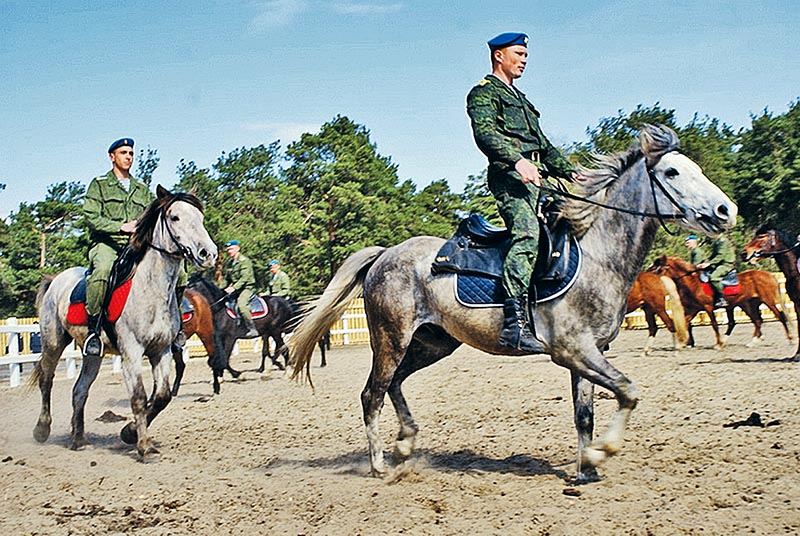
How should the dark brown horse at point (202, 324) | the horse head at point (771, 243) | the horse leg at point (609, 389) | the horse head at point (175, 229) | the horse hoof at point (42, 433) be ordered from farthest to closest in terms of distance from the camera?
the dark brown horse at point (202, 324)
the horse head at point (771, 243)
the horse hoof at point (42, 433)
the horse head at point (175, 229)
the horse leg at point (609, 389)

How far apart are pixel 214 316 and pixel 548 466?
11613 mm

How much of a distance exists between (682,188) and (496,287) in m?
1.63

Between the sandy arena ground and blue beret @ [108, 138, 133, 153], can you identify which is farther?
blue beret @ [108, 138, 133, 153]

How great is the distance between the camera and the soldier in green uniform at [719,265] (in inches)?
702

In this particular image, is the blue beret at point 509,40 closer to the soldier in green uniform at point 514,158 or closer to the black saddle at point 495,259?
the soldier in green uniform at point 514,158

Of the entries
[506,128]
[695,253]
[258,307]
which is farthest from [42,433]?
[695,253]

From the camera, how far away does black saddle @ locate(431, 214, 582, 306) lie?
630 centimetres

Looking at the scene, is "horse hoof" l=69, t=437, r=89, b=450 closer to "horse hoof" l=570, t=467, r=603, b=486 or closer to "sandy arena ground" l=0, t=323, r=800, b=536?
"sandy arena ground" l=0, t=323, r=800, b=536

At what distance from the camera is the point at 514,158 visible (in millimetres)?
6289

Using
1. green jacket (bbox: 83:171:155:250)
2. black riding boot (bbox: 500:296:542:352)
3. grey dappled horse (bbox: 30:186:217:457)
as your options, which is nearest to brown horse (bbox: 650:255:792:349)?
black riding boot (bbox: 500:296:542:352)

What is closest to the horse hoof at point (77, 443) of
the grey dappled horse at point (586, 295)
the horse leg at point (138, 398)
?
the horse leg at point (138, 398)

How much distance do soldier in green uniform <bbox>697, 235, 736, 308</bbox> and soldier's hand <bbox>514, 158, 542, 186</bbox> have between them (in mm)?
13061

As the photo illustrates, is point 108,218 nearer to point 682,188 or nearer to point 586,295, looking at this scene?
point 586,295

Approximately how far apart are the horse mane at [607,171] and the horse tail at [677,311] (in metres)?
11.6
